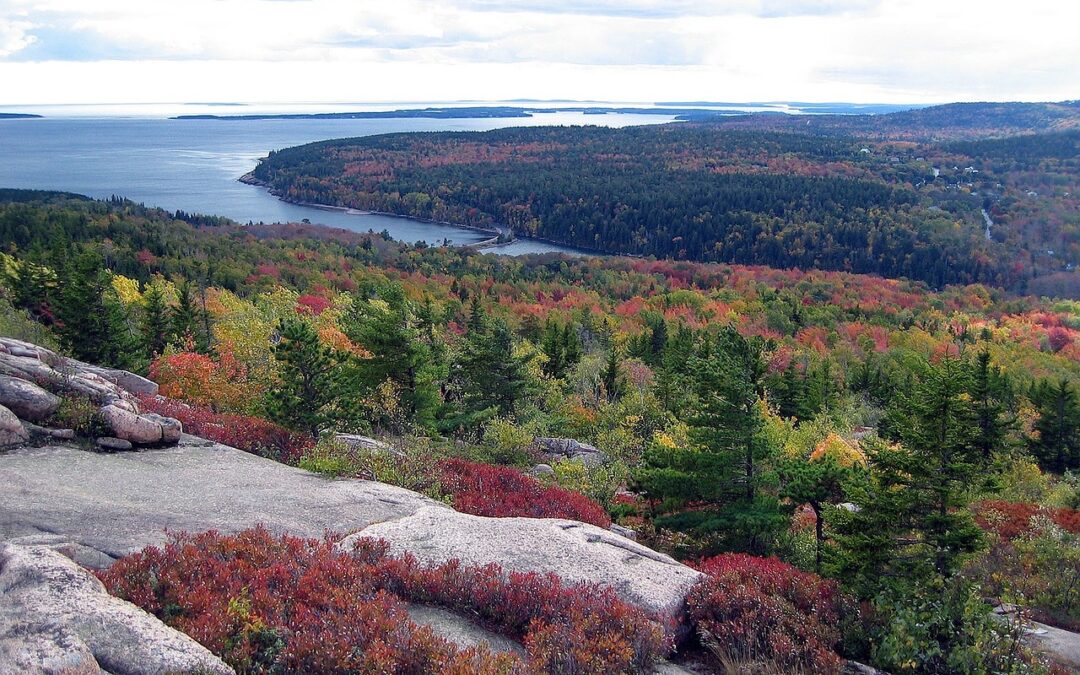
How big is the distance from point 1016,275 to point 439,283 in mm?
120957

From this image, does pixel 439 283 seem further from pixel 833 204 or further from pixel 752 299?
pixel 833 204

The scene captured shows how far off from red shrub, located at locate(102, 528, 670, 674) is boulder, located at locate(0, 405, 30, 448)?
21.6 feet

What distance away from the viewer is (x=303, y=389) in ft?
85.5

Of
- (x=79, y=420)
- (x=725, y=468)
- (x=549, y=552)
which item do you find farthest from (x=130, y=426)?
(x=725, y=468)

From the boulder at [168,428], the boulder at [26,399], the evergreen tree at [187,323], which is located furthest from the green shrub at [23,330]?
the boulder at [168,428]

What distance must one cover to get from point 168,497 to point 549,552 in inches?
277

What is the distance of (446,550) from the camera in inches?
481

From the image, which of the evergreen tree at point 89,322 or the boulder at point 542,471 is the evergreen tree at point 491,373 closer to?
the boulder at point 542,471

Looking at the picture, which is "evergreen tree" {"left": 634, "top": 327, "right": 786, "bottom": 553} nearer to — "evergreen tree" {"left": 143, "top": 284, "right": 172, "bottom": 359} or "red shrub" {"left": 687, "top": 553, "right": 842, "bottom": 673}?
"red shrub" {"left": 687, "top": 553, "right": 842, "bottom": 673}

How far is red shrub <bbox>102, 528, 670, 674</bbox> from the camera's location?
841cm

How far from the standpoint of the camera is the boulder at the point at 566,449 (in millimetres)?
33250

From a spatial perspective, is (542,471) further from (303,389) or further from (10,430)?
(10,430)

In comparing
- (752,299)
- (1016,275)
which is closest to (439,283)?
(752,299)

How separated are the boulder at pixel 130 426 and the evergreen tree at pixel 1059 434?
4717cm
